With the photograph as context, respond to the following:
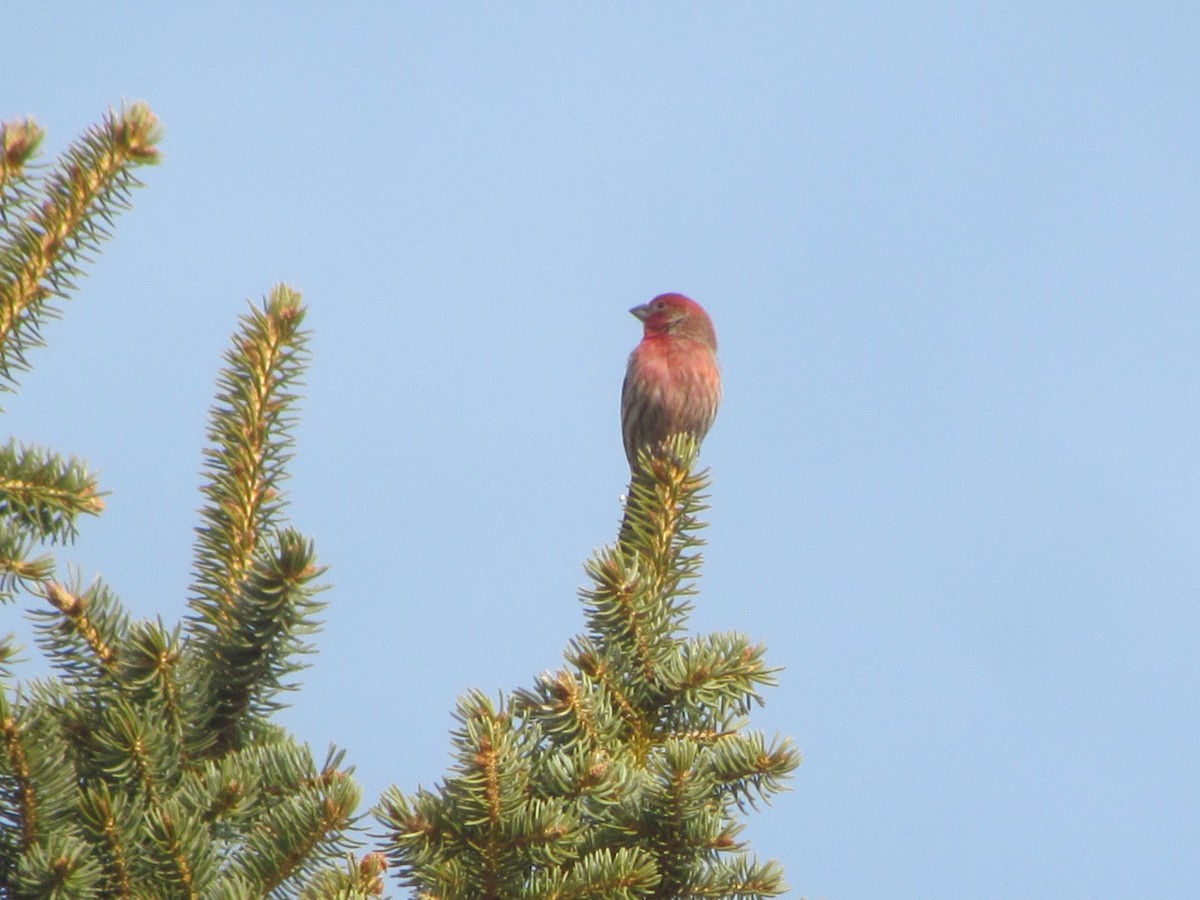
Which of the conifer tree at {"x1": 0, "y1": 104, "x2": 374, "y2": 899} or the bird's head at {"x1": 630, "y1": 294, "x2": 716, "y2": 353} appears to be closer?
the conifer tree at {"x1": 0, "y1": 104, "x2": 374, "y2": 899}

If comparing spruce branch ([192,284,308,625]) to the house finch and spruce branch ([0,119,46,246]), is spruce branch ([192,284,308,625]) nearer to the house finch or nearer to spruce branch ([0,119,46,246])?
spruce branch ([0,119,46,246])

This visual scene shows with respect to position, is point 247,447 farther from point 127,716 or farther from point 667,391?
Answer: point 667,391

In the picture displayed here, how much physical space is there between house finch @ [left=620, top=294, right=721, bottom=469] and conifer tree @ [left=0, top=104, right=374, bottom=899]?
610cm

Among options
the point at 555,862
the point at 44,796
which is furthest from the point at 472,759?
the point at 44,796

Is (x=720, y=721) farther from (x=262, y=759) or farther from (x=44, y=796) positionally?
(x=44, y=796)

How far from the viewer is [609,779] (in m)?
2.29

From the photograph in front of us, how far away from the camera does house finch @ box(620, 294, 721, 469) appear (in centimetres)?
844

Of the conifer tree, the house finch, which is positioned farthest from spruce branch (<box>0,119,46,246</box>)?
the house finch

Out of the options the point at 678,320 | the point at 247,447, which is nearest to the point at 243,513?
the point at 247,447

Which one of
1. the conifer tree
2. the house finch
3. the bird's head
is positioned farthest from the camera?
the bird's head

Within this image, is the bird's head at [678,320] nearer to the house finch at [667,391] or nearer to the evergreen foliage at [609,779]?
the house finch at [667,391]

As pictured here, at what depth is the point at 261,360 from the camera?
8.00ft

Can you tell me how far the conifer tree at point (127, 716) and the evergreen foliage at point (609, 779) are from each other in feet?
0.74

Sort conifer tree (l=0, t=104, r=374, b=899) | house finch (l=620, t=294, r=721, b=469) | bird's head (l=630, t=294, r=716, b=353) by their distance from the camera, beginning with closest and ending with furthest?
conifer tree (l=0, t=104, r=374, b=899) < house finch (l=620, t=294, r=721, b=469) < bird's head (l=630, t=294, r=716, b=353)
